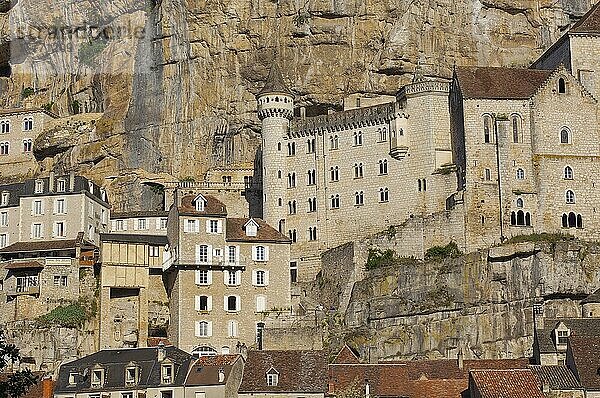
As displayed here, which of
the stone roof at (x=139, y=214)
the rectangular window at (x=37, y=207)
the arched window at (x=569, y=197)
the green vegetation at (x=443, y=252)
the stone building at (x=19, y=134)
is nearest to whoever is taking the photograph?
the green vegetation at (x=443, y=252)

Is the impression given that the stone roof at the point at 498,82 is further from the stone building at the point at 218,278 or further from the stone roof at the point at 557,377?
the stone roof at the point at 557,377

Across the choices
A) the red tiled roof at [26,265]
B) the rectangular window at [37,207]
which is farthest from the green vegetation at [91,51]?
the red tiled roof at [26,265]

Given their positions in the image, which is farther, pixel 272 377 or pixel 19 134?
pixel 19 134

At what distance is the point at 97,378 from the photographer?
63062 mm

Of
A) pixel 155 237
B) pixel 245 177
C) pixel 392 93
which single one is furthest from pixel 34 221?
pixel 392 93

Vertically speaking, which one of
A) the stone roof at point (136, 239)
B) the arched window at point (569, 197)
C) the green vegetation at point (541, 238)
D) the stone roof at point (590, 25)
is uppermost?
the stone roof at point (590, 25)

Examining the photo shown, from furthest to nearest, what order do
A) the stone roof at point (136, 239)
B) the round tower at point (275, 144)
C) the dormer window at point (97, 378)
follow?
the round tower at point (275, 144) → the stone roof at point (136, 239) → the dormer window at point (97, 378)

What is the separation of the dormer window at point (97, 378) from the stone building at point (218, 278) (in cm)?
979

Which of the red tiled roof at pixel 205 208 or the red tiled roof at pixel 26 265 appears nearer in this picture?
the red tiled roof at pixel 26 265

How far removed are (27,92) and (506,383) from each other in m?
66.6

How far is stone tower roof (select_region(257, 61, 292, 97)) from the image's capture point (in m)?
88.2

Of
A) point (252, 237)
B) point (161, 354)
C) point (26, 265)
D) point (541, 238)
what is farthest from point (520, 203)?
point (26, 265)

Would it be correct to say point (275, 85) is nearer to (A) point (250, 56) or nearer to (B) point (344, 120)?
(B) point (344, 120)

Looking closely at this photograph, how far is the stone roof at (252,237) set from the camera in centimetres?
7688
